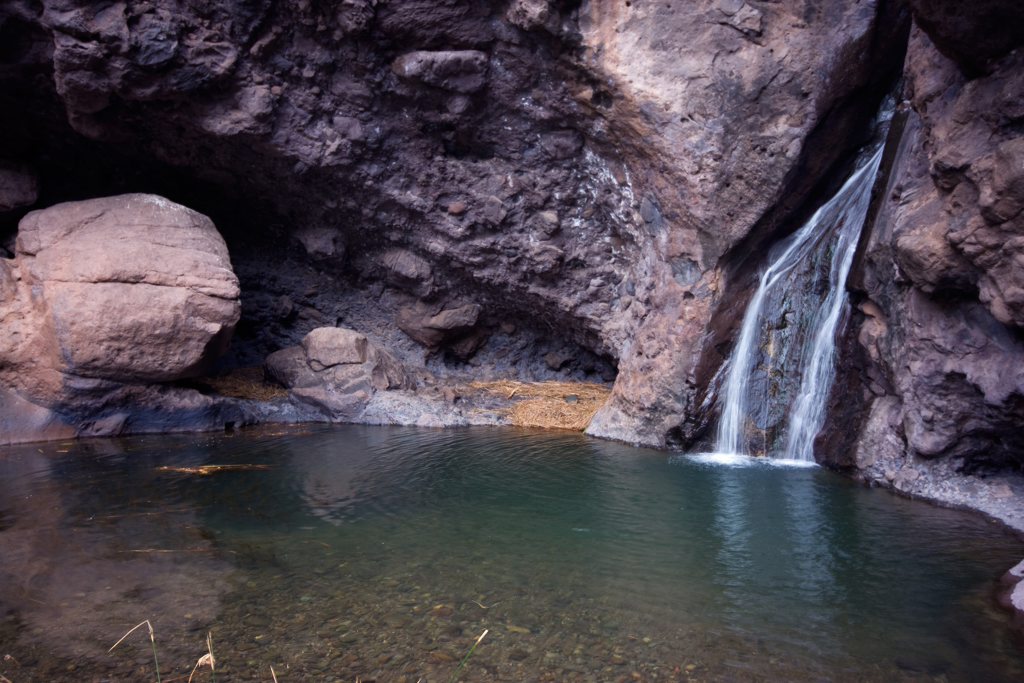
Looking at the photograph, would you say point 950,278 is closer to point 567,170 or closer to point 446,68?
point 567,170

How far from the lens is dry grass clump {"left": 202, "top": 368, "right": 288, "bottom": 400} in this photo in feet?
36.2

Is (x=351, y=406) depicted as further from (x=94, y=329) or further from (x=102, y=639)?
(x=102, y=639)

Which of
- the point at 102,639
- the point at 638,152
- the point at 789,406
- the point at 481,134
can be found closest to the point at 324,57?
the point at 481,134

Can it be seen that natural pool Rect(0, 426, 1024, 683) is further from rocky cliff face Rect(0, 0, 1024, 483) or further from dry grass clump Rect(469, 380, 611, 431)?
dry grass clump Rect(469, 380, 611, 431)

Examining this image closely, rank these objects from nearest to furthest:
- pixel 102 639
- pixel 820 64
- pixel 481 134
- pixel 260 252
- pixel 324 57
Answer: pixel 102 639 → pixel 820 64 → pixel 324 57 → pixel 481 134 → pixel 260 252

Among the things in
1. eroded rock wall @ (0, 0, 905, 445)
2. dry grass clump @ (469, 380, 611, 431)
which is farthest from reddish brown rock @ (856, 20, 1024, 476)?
dry grass clump @ (469, 380, 611, 431)

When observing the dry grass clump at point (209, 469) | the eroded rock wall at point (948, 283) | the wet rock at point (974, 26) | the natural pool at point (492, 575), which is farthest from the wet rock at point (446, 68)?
the wet rock at point (974, 26)

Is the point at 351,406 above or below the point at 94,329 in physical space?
below

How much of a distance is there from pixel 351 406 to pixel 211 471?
11.7 feet

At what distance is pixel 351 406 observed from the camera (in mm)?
10922

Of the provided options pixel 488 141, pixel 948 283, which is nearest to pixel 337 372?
→ pixel 488 141

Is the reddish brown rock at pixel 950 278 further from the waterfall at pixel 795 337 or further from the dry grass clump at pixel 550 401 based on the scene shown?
the dry grass clump at pixel 550 401

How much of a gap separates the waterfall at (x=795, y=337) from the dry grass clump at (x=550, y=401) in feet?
8.06

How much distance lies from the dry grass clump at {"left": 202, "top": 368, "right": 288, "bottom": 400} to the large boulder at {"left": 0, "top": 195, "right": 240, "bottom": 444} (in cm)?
129
